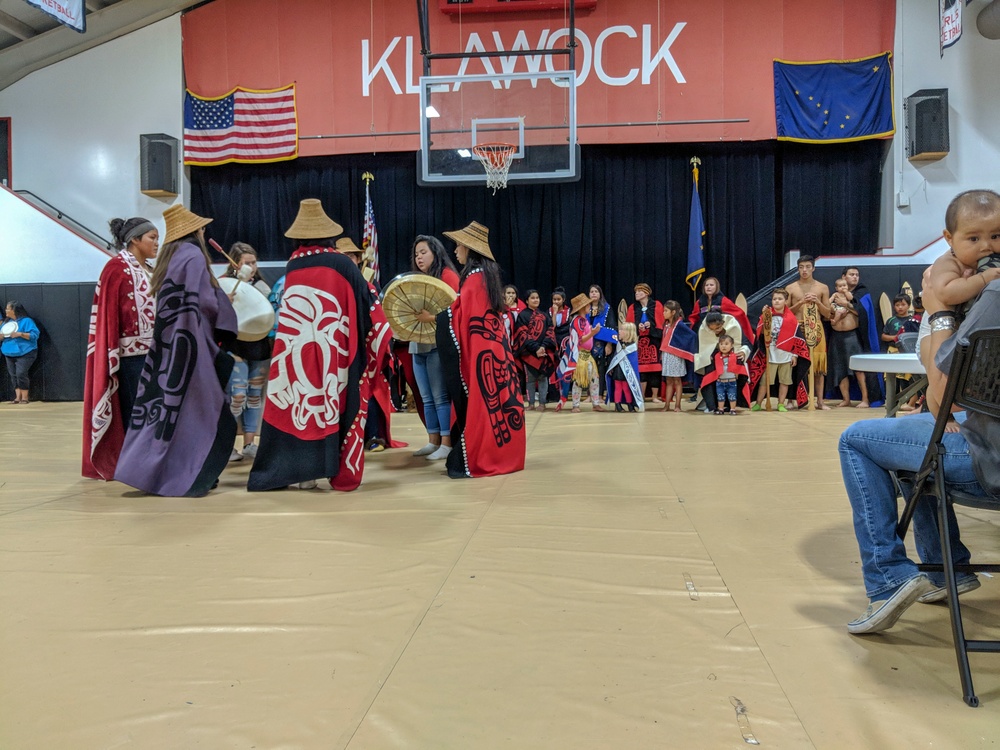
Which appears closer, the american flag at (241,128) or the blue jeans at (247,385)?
the blue jeans at (247,385)

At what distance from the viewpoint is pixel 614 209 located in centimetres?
1023

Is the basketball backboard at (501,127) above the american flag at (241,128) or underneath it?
underneath

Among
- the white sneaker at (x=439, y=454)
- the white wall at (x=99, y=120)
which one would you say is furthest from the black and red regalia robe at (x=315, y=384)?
the white wall at (x=99, y=120)

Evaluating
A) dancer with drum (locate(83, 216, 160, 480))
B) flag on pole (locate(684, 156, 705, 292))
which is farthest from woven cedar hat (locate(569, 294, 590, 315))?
dancer with drum (locate(83, 216, 160, 480))

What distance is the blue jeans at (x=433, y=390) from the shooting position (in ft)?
13.6

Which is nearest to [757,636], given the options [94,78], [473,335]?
[473,335]

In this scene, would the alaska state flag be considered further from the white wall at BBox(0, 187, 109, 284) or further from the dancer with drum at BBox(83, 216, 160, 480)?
the white wall at BBox(0, 187, 109, 284)

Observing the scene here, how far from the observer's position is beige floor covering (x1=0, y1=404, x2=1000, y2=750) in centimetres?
121

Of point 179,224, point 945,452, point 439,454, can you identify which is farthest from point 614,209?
point 945,452

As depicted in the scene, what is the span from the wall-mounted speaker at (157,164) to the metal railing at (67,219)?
3.33ft

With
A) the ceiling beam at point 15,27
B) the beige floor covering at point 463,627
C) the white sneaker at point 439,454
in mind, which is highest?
the ceiling beam at point 15,27

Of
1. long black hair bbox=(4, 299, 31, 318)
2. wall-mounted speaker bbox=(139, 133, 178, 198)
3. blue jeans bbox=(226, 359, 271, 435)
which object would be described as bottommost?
blue jeans bbox=(226, 359, 271, 435)

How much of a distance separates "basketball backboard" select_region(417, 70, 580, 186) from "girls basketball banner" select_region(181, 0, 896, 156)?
164 cm

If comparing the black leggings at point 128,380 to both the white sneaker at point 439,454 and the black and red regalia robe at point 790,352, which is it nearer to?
the white sneaker at point 439,454
